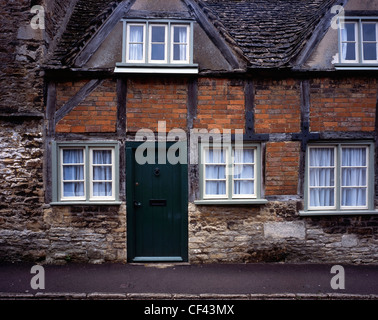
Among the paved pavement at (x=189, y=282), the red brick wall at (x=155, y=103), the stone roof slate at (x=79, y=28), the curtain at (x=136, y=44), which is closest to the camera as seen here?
the paved pavement at (x=189, y=282)

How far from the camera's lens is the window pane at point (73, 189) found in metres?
6.17

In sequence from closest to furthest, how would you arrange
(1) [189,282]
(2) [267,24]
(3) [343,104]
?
(1) [189,282], (3) [343,104], (2) [267,24]

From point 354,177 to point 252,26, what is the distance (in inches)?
171

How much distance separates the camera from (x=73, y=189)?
20.3 feet

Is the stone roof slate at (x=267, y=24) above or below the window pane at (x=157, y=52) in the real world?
above

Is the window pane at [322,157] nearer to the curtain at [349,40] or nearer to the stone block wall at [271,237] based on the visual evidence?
the stone block wall at [271,237]

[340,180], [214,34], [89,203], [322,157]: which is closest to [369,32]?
[322,157]

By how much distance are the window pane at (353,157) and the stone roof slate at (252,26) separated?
8.03 feet

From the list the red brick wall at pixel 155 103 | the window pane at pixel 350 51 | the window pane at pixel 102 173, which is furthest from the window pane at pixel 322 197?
the window pane at pixel 102 173

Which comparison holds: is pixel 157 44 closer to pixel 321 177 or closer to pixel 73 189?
pixel 73 189

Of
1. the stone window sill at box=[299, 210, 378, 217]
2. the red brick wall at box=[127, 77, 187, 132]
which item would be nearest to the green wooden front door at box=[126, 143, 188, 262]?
the red brick wall at box=[127, 77, 187, 132]

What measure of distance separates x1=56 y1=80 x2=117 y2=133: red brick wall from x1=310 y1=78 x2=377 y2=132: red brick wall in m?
4.48
